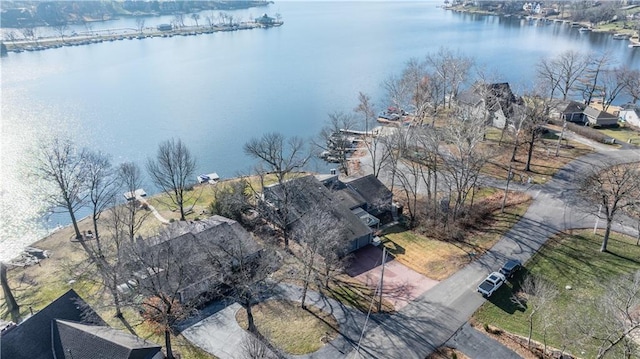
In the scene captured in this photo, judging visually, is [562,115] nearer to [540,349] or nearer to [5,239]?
[540,349]

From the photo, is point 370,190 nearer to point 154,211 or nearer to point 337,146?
point 337,146

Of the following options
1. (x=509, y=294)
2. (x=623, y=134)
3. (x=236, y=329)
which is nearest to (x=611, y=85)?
(x=623, y=134)

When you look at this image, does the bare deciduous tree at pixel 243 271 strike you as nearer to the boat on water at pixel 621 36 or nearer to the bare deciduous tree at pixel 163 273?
the bare deciduous tree at pixel 163 273

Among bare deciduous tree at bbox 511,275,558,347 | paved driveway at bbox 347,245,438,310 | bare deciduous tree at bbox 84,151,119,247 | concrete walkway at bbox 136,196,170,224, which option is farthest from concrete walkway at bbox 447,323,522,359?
concrete walkway at bbox 136,196,170,224

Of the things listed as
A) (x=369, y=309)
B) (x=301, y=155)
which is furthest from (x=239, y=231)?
(x=301, y=155)

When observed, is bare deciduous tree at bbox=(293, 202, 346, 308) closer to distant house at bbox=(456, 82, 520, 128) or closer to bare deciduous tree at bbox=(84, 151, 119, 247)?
bare deciduous tree at bbox=(84, 151, 119, 247)

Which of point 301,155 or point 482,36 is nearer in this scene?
point 301,155
